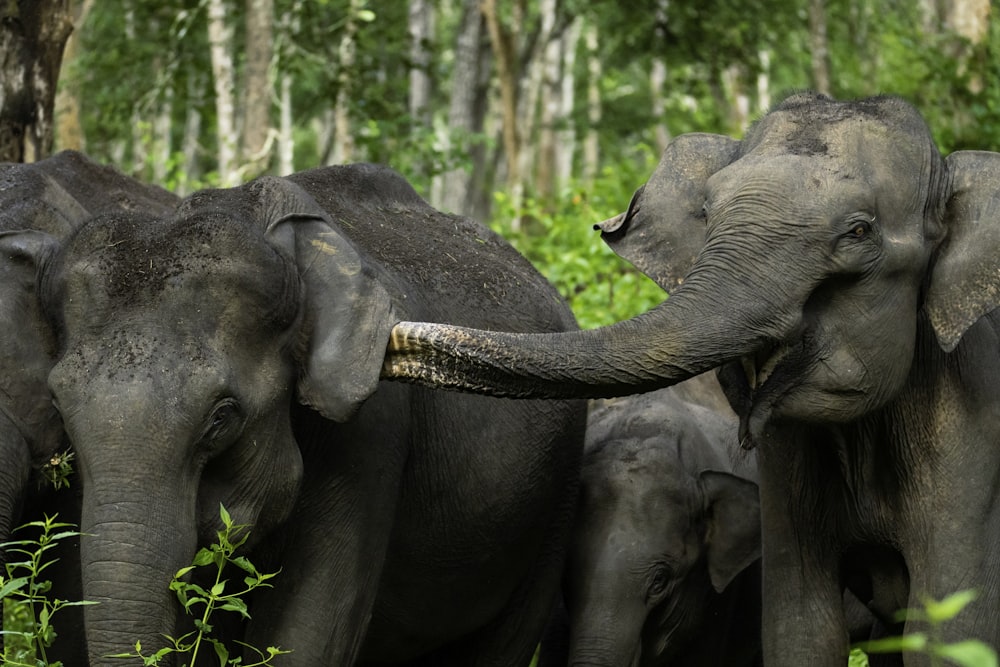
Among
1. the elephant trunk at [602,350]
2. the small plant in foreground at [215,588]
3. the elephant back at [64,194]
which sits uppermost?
the elephant back at [64,194]

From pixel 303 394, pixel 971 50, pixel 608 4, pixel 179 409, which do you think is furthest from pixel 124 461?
pixel 608 4

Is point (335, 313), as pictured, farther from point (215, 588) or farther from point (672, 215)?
point (672, 215)

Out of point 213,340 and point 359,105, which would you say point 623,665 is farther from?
point 359,105

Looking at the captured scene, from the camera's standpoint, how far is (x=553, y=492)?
260 inches

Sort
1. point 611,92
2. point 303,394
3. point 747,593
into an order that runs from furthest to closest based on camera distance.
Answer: point 611,92, point 747,593, point 303,394

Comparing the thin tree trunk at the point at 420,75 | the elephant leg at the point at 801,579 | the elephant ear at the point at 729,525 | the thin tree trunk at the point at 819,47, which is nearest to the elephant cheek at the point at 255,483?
the elephant leg at the point at 801,579

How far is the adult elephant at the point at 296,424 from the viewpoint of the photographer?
176 inches

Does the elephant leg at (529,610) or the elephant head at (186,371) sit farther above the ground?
the elephant head at (186,371)

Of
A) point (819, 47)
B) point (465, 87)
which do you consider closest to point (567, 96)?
point (819, 47)

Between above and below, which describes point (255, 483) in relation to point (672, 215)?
below

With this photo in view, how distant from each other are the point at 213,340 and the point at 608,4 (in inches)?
787

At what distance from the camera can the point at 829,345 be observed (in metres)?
5.00

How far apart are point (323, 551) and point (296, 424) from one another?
0.36 m

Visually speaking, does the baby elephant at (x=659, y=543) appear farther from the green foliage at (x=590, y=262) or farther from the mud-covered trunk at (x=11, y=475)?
the mud-covered trunk at (x=11, y=475)
